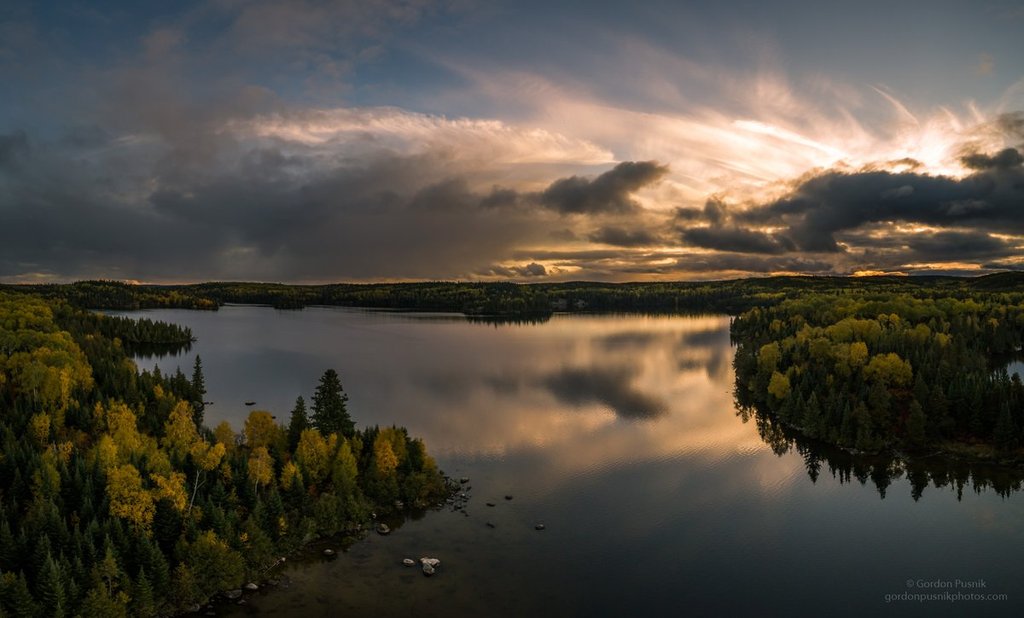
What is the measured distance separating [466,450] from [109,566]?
29.0 meters

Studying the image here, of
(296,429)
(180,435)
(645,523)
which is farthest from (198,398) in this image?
(645,523)

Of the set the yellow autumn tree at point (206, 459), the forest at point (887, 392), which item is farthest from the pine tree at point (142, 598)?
the forest at point (887, 392)

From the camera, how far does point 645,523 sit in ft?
126

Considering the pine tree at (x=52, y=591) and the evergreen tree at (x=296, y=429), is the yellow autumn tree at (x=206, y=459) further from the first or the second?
the pine tree at (x=52, y=591)

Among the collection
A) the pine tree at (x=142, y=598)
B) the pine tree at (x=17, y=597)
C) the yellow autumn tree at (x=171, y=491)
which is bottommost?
the pine tree at (x=142, y=598)

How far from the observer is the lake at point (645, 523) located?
2984 cm

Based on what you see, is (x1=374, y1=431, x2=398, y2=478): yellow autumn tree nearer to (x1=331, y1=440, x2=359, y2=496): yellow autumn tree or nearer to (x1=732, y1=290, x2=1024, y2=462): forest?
(x1=331, y1=440, x2=359, y2=496): yellow autumn tree

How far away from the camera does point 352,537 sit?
115 ft

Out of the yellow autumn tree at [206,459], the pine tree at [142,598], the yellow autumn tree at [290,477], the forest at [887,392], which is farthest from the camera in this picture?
the forest at [887,392]

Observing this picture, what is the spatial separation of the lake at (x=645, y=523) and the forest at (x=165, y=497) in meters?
2.86

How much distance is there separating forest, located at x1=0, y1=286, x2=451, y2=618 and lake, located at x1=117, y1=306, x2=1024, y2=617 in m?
2.86

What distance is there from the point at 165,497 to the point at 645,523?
27.4 m

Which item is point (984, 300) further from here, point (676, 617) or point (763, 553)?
point (676, 617)

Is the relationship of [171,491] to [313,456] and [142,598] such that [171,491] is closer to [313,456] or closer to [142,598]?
[142,598]
